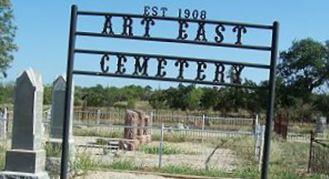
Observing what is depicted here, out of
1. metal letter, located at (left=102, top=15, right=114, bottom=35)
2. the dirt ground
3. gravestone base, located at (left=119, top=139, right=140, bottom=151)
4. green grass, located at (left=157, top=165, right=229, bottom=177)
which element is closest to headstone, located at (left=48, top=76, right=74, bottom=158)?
the dirt ground

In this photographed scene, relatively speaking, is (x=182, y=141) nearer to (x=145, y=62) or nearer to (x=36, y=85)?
(x=36, y=85)

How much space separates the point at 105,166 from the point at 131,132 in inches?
386

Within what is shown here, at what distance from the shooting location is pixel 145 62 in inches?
321

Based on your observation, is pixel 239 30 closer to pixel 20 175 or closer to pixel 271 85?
pixel 271 85

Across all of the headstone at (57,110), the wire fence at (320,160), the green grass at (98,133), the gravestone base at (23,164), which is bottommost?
the green grass at (98,133)

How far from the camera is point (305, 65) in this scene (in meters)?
94.1

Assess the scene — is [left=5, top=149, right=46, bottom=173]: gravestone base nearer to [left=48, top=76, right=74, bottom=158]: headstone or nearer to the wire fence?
[left=48, top=76, right=74, bottom=158]: headstone

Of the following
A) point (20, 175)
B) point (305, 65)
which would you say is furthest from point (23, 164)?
point (305, 65)

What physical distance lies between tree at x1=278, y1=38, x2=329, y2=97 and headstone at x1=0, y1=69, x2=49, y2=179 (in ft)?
264

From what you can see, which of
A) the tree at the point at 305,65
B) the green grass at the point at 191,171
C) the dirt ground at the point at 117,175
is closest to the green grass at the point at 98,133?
Result: the green grass at the point at 191,171

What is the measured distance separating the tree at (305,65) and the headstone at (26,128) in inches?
3173

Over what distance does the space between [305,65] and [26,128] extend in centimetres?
8665

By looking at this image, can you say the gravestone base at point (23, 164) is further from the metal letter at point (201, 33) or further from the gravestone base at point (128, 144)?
A: the gravestone base at point (128, 144)

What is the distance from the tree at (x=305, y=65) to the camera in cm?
9200
